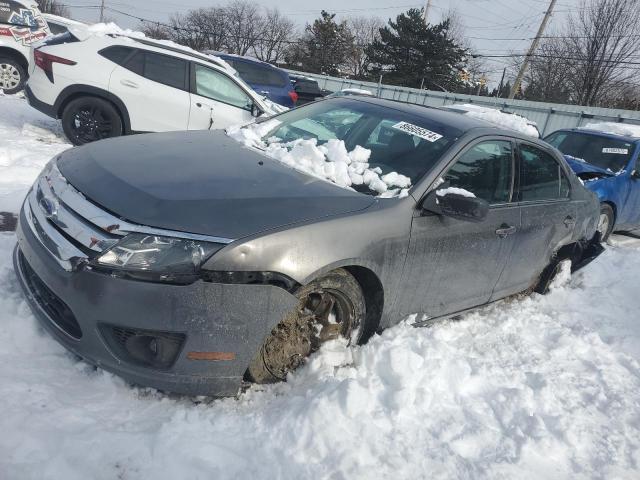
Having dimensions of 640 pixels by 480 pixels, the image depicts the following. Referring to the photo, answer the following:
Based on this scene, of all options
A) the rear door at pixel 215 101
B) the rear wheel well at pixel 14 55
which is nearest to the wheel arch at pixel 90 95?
the rear door at pixel 215 101

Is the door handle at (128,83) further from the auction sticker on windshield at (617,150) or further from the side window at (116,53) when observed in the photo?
the auction sticker on windshield at (617,150)

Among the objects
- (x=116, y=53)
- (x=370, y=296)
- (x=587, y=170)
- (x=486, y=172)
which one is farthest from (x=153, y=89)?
(x=587, y=170)

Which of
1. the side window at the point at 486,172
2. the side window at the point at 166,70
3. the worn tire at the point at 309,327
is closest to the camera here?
the worn tire at the point at 309,327

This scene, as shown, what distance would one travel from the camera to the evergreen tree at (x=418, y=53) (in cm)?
4678

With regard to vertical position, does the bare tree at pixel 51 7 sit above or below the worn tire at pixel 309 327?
above

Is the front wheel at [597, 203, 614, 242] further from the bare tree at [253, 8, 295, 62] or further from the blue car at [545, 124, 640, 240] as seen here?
the bare tree at [253, 8, 295, 62]

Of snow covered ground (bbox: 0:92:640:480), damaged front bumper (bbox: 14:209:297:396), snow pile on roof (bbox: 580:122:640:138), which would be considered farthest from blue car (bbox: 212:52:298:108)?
damaged front bumper (bbox: 14:209:297:396)

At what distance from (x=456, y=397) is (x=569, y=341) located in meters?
1.43

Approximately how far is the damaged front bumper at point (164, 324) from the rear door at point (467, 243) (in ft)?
3.30

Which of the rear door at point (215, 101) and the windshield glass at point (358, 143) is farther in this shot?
the rear door at point (215, 101)

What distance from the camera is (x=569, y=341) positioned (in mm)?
3779

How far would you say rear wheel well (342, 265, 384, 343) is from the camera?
2.74m

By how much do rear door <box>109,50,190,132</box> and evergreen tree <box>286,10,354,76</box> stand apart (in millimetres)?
51881

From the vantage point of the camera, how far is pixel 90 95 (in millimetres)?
7117
